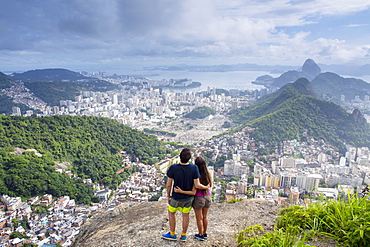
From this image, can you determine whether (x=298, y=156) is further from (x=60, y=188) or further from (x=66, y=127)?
(x=66, y=127)

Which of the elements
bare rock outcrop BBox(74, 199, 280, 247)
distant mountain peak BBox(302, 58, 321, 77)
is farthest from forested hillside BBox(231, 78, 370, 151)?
distant mountain peak BBox(302, 58, 321, 77)

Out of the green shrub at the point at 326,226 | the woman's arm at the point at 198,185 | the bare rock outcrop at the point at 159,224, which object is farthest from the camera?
the bare rock outcrop at the point at 159,224

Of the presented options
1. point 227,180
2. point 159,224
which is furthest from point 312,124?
point 159,224

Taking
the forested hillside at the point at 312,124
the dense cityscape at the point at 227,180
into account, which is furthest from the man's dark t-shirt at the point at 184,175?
the forested hillside at the point at 312,124

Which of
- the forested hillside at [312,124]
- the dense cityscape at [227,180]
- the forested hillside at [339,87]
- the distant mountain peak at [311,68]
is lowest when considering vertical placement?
the dense cityscape at [227,180]

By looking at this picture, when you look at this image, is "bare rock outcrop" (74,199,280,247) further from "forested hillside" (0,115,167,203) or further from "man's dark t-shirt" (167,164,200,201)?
"forested hillside" (0,115,167,203)

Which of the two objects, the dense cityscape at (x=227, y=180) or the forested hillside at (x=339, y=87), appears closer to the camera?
the dense cityscape at (x=227, y=180)

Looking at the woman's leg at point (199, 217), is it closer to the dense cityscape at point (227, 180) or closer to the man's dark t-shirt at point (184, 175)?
the man's dark t-shirt at point (184, 175)

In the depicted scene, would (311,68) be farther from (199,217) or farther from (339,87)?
(199,217)
